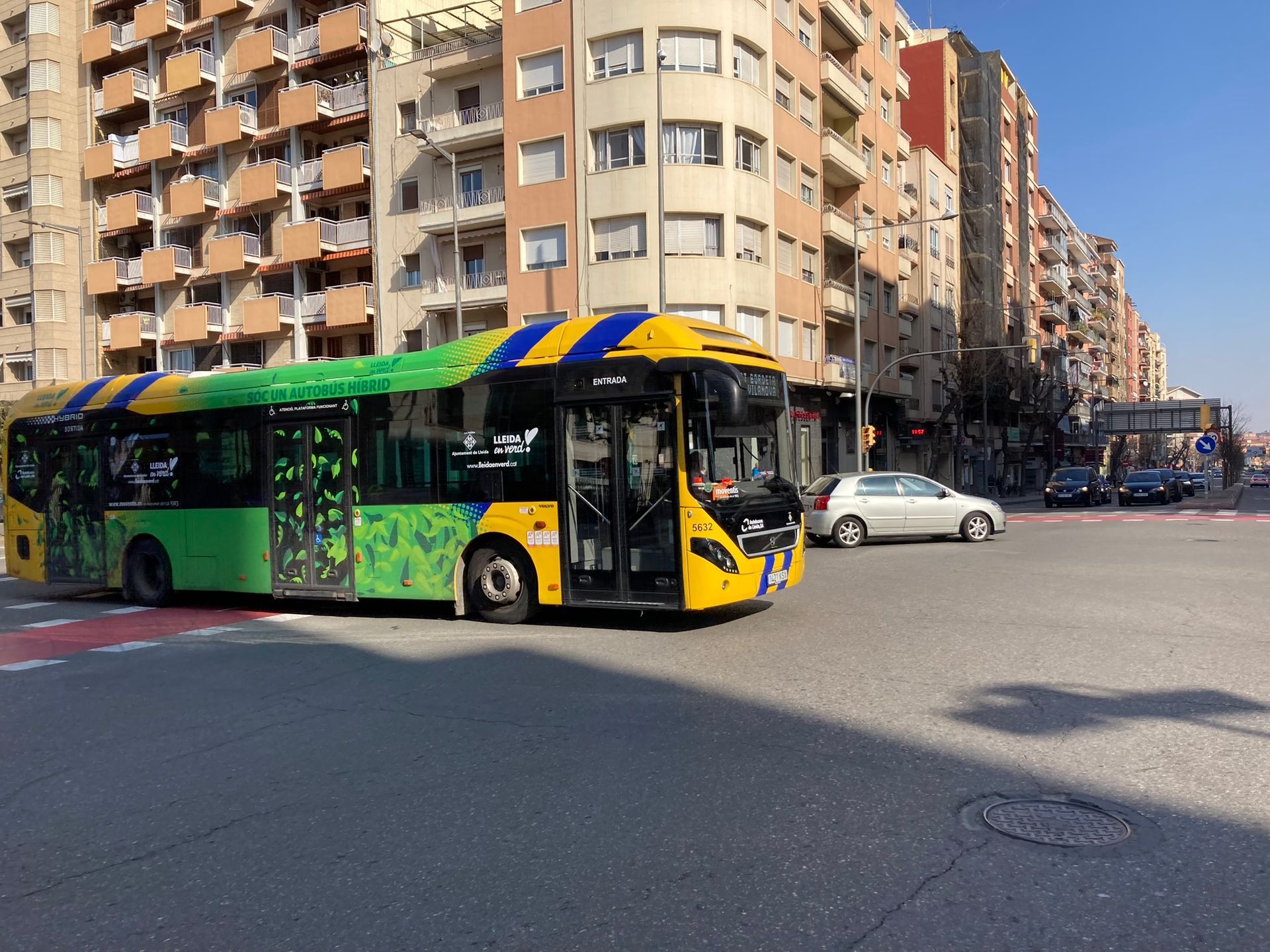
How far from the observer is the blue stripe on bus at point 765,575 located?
9445 millimetres

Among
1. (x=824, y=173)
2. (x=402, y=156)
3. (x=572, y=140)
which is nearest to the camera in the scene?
(x=572, y=140)

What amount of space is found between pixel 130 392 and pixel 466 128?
22.1 meters

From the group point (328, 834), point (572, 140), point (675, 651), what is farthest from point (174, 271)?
point (328, 834)

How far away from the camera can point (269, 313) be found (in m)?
36.7

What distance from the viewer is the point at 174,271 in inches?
1534

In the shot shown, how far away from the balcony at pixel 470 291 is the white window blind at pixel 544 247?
124 cm

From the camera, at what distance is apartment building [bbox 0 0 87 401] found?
4175 cm

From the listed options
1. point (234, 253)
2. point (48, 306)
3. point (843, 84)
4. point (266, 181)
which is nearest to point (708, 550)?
point (266, 181)

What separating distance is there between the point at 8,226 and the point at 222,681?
44789 mm

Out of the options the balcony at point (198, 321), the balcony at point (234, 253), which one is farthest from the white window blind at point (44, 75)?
the balcony at point (198, 321)

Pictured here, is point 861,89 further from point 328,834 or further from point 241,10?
point 328,834

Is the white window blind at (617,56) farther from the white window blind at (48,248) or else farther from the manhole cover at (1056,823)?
the manhole cover at (1056,823)

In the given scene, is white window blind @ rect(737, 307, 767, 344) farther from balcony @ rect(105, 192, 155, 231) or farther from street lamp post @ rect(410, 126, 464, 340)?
balcony @ rect(105, 192, 155, 231)

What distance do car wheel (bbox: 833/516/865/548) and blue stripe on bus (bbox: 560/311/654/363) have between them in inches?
411
